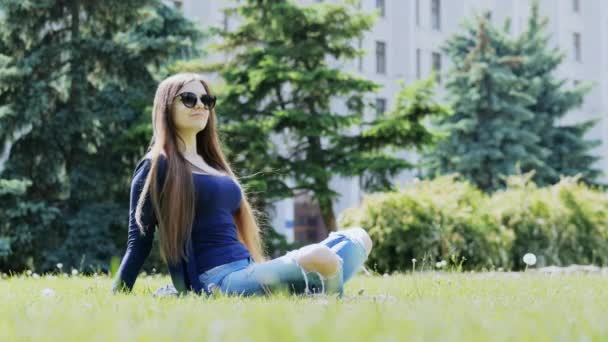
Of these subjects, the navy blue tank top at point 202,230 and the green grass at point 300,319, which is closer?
the green grass at point 300,319

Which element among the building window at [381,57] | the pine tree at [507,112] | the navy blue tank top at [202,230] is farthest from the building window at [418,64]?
the navy blue tank top at [202,230]

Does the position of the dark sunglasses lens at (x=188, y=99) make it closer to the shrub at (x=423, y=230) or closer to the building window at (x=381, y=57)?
the shrub at (x=423, y=230)

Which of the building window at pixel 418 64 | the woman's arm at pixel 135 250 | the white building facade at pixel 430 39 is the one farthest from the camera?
the building window at pixel 418 64

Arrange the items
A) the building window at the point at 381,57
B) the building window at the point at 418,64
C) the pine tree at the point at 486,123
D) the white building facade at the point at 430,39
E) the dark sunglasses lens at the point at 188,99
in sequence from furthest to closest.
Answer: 1. the building window at the point at 418,64
2. the building window at the point at 381,57
3. the white building facade at the point at 430,39
4. the pine tree at the point at 486,123
5. the dark sunglasses lens at the point at 188,99

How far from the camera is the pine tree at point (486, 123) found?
25375 millimetres

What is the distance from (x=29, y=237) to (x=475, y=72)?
1656cm

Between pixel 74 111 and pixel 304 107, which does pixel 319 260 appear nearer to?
pixel 74 111

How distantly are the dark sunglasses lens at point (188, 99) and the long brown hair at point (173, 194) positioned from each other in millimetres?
65

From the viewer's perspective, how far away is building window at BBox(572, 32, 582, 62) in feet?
137

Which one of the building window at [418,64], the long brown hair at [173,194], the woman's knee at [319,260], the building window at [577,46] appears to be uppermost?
the building window at [577,46]

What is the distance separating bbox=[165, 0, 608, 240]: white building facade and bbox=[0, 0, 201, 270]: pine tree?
11.3 metres

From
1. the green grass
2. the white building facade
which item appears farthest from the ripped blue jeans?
the white building facade

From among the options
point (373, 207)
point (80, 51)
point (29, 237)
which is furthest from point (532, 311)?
point (80, 51)

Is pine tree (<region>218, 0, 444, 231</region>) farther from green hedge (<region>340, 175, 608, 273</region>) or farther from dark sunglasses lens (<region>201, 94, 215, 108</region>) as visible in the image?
dark sunglasses lens (<region>201, 94, 215, 108</region>)
